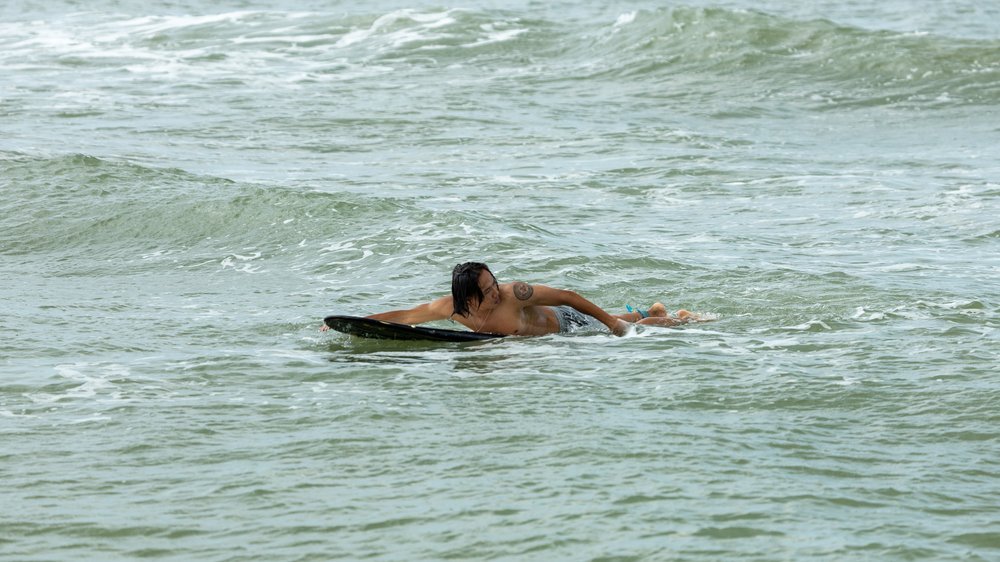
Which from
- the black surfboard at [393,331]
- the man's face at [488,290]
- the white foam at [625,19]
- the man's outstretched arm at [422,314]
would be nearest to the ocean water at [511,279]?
the black surfboard at [393,331]

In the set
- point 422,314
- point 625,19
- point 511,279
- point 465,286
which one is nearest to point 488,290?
point 465,286

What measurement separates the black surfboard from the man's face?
0.78 ft

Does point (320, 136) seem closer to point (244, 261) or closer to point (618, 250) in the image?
point (244, 261)

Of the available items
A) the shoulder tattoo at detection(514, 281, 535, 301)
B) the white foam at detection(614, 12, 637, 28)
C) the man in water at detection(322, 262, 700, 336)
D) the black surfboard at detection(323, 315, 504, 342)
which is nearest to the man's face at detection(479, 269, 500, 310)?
the man in water at detection(322, 262, 700, 336)

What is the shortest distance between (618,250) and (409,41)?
615 inches

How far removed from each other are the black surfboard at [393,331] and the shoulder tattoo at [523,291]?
351 millimetres

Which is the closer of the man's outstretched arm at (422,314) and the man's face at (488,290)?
the man's face at (488,290)

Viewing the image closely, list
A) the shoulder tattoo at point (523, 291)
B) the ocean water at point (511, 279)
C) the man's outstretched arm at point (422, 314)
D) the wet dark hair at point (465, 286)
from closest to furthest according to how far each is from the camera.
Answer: the ocean water at point (511, 279) < the wet dark hair at point (465, 286) < the shoulder tattoo at point (523, 291) < the man's outstretched arm at point (422, 314)

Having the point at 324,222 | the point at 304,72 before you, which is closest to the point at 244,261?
the point at 324,222

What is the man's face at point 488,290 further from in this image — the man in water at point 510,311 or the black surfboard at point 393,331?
the black surfboard at point 393,331

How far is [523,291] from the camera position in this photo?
9445 mm

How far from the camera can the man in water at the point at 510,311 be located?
30.5 ft

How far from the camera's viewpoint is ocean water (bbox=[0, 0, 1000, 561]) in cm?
670

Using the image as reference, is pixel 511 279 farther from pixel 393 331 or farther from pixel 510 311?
pixel 393 331
